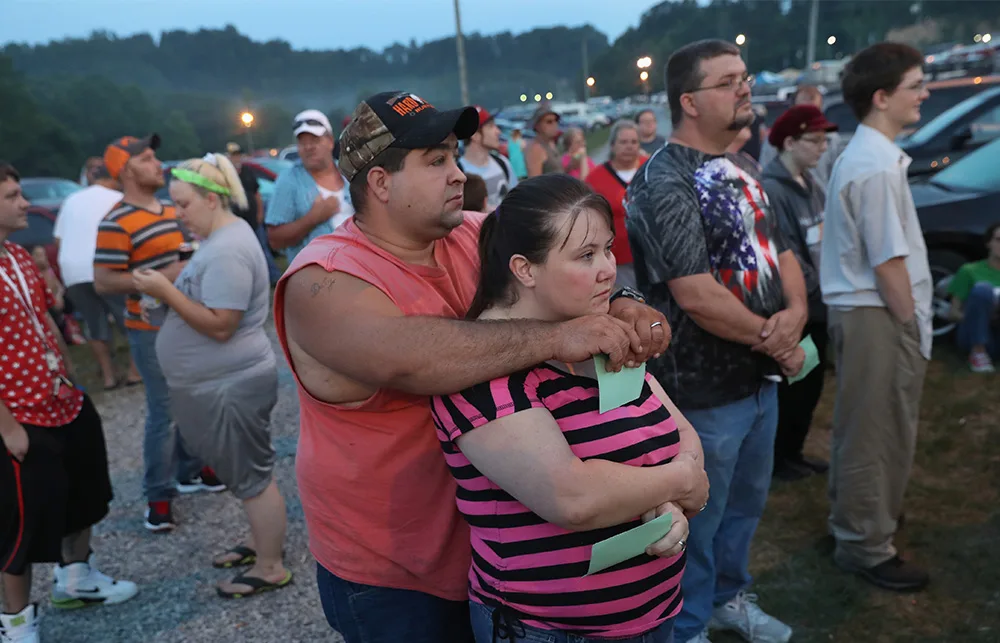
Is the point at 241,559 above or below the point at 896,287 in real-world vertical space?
below

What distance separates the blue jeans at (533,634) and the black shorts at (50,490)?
2.07 meters

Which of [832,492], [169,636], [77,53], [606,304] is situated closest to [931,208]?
[832,492]

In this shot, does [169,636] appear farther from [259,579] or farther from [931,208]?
[931,208]

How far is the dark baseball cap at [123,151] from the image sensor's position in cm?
417

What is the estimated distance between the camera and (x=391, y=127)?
5.53 feet

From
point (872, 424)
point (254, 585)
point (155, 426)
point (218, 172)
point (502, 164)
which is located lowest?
point (254, 585)

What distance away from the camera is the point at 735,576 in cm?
295

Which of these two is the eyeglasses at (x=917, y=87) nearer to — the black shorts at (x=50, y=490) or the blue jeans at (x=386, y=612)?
the blue jeans at (x=386, y=612)

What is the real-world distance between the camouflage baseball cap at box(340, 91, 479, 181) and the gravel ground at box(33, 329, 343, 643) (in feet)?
7.79

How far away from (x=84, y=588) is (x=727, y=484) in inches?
119

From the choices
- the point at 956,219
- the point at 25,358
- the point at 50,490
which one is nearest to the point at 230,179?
the point at 25,358

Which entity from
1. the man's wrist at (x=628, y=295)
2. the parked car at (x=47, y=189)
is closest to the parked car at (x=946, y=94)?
the man's wrist at (x=628, y=295)

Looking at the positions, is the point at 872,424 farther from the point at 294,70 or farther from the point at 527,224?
the point at 294,70

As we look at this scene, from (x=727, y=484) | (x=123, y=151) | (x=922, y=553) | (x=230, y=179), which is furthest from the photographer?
(x=123, y=151)
